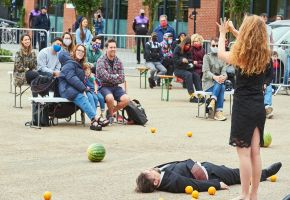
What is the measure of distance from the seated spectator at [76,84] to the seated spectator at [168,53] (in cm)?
856

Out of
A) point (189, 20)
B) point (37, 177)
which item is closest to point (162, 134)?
point (37, 177)

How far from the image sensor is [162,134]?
13.9m

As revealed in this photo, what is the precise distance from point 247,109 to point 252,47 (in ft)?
2.08

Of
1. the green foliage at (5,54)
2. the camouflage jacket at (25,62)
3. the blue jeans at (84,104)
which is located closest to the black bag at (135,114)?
the blue jeans at (84,104)

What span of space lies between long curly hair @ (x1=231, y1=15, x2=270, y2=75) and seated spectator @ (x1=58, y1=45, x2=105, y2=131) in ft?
20.4

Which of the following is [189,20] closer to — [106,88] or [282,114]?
[282,114]

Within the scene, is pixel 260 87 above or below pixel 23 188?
above

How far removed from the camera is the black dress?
820 cm

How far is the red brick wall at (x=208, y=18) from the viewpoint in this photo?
37.2m

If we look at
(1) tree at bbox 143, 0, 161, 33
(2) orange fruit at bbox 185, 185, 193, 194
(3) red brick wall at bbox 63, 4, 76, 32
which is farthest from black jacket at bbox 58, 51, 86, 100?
(3) red brick wall at bbox 63, 4, 76, 32

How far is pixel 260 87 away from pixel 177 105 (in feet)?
34.9

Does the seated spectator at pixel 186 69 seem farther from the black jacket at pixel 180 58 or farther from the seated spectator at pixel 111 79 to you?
the seated spectator at pixel 111 79

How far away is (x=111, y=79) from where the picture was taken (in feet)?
49.4

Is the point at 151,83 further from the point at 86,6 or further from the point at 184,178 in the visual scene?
the point at 184,178
